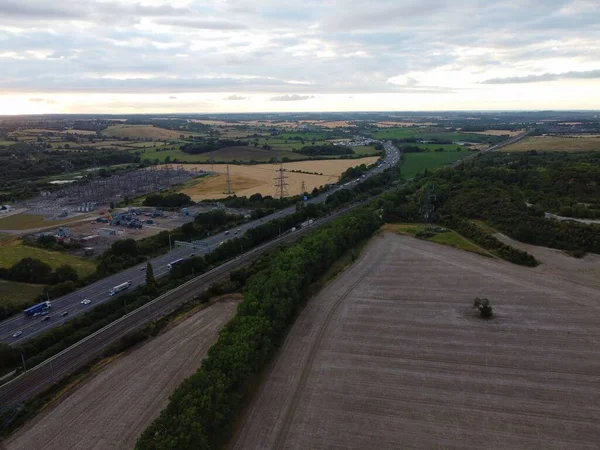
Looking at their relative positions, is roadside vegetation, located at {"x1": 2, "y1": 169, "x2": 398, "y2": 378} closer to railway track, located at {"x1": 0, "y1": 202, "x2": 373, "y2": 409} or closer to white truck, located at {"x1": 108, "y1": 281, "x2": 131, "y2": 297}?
railway track, located at {"x1": 0, "y1": 202, "x2": 373, "y2": 409}

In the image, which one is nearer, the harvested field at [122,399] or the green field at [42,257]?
the harvested field at [122,399]

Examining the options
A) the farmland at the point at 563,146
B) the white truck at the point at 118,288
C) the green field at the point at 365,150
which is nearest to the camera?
the white truck at the point at 118,288

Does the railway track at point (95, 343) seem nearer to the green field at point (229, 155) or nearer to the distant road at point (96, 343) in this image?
the distant road at point (96, 343)

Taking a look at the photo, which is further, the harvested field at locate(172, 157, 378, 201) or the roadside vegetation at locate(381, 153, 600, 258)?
the harvested field at locate(172, 157, 378, 201)

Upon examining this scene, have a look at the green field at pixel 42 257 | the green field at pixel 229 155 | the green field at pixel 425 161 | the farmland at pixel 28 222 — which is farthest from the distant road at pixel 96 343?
the green field at pixel 229 155

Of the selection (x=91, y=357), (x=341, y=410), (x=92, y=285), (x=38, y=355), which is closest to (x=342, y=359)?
(x=341, y=410)

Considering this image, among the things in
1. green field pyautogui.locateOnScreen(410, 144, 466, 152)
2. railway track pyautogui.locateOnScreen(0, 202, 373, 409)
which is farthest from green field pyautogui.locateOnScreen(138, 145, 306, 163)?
railway track pyautogui.locateOnScreen(0, 202, 373, 409)
